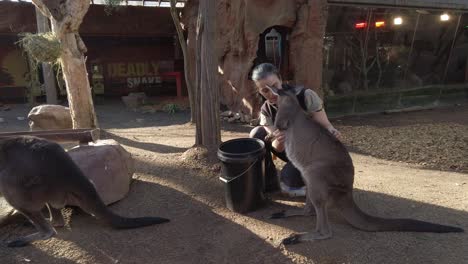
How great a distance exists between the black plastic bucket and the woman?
9.2 inches

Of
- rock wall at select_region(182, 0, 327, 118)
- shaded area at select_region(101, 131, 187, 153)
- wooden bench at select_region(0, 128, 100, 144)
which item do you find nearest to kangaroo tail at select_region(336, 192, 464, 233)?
wooden bench at select_region(0, 128, 100, 144)

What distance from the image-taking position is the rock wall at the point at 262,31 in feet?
31.7

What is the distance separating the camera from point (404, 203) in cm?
417

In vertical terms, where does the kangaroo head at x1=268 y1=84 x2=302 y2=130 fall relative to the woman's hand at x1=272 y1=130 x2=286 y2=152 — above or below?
above

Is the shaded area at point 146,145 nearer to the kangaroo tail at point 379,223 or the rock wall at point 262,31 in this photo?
the rock wall at point 262,31

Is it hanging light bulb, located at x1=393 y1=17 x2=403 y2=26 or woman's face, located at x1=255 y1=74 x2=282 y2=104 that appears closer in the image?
woman's face, located at x1=255 y1=74 x2=282 y2=104

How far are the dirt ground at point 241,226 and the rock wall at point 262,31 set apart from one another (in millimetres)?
3837

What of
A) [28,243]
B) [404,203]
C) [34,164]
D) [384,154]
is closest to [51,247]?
[28,243]

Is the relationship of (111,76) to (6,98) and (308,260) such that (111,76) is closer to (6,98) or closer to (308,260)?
(6,98)

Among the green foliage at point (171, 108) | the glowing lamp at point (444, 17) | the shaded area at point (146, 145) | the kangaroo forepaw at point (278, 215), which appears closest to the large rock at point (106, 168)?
the kangaroo forepaw at point (278, 215)

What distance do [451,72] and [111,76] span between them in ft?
45.2

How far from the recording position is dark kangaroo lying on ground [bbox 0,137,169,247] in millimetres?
3381

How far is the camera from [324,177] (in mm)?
3318

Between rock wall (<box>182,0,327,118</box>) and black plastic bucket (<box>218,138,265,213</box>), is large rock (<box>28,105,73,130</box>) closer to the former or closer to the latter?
rock wall (<box>182,0,327,118</box>)
